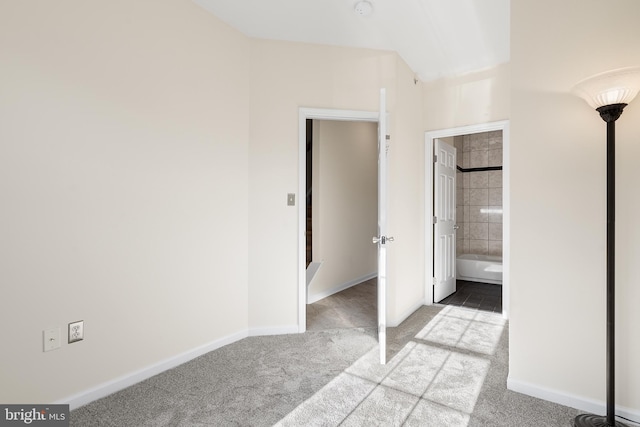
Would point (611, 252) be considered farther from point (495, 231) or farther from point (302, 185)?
point (495, 231)

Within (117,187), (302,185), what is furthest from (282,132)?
(117,187)

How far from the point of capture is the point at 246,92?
2881 mm

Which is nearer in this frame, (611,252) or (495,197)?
(611,252)

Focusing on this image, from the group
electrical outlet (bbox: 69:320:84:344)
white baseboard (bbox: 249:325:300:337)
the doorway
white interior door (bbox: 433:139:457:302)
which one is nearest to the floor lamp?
white baseboard (bbox: 249:325:300:337)

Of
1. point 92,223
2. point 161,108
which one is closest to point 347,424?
point 92,223

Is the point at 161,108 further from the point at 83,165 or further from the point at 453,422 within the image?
the point at 453,422

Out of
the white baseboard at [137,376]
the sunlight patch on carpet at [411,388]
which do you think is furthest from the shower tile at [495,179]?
the white baseboard at [137,376]

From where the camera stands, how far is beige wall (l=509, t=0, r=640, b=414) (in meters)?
1.70

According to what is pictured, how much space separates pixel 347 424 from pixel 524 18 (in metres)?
2.43

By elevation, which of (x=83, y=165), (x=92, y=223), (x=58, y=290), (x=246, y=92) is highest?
(x=246, y=92)

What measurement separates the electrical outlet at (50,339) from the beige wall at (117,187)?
0.02 meters

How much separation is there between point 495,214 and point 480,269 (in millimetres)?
1272

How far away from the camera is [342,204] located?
454 centimetres

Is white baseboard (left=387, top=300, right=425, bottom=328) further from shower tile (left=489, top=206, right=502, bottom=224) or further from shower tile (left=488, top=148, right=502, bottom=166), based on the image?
shower tile (left=488, top=148, right=502, bottom=166)
